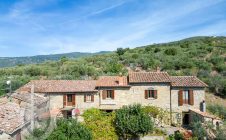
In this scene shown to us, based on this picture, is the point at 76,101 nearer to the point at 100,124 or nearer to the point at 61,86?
the point at 61,86

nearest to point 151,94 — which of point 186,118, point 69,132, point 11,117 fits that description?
point 186,118

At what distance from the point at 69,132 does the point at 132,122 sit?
22.1ft

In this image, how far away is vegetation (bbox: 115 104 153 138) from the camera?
3031 centimetres

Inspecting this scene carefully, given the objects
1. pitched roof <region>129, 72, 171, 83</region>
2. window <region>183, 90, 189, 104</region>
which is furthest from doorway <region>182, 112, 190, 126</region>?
pitched roof <region>129, 72, 171, 83</region>

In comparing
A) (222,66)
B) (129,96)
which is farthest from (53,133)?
(222,66)

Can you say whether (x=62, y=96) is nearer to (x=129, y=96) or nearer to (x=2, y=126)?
(x=129, y=96)

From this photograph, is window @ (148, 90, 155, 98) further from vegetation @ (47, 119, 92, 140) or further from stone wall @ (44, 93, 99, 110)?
vegetation @ (47, 119, 92, 140)

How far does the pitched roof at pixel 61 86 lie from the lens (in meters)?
Result: 35.4

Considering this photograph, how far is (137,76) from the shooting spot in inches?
1476

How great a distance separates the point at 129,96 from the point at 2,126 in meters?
17.5

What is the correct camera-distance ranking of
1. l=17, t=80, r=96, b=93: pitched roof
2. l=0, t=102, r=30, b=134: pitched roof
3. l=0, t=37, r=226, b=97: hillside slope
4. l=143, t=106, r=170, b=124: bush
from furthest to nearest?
l=0, t=37, r=226, b=97: hillside slope → l=17, t=80, r=96, b=93: pitched roof → l=143, t=106, r=170, b=124: bush → l=0, t=102, r=30, b=134: pitched roof

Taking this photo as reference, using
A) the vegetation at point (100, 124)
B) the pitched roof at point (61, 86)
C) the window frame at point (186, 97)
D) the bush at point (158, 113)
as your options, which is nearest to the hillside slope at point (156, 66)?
the pitched roof at point (61, 86)

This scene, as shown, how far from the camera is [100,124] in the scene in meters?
32.7

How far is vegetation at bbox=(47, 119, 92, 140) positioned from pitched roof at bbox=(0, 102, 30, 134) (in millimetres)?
2647
